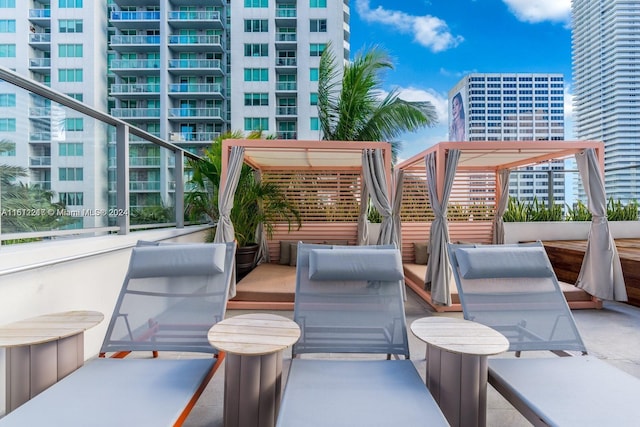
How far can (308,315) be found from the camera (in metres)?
2.16

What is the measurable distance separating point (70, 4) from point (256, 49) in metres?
17.3

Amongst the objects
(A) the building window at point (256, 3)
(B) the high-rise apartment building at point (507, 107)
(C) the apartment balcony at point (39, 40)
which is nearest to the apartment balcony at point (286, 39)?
(A) the building window at point (256, 3)

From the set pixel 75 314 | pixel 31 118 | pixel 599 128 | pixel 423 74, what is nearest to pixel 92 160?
pixel 31 118

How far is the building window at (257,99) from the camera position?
23.5 m

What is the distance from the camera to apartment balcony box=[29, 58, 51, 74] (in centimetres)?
2573

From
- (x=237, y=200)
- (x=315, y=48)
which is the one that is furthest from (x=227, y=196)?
(x=315, y=48)

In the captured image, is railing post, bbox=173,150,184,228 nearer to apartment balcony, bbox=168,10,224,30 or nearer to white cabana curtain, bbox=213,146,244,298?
white cabana curtain, bbox=213,146,244,298

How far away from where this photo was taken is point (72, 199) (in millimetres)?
2641

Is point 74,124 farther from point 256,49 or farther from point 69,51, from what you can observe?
point 69,51

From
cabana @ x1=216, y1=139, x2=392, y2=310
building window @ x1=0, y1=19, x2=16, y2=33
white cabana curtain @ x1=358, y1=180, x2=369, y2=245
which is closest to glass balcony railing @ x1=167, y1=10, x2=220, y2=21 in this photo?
building window @ x1=0, y1=19, x2=16, y2=33

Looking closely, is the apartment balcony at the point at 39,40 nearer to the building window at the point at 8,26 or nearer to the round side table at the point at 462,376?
the building window at the point at 8,26

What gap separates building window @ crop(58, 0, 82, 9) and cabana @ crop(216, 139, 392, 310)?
106ft

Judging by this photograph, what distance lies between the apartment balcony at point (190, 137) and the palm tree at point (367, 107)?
1976 centimetres

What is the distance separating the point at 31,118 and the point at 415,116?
6.75 m
